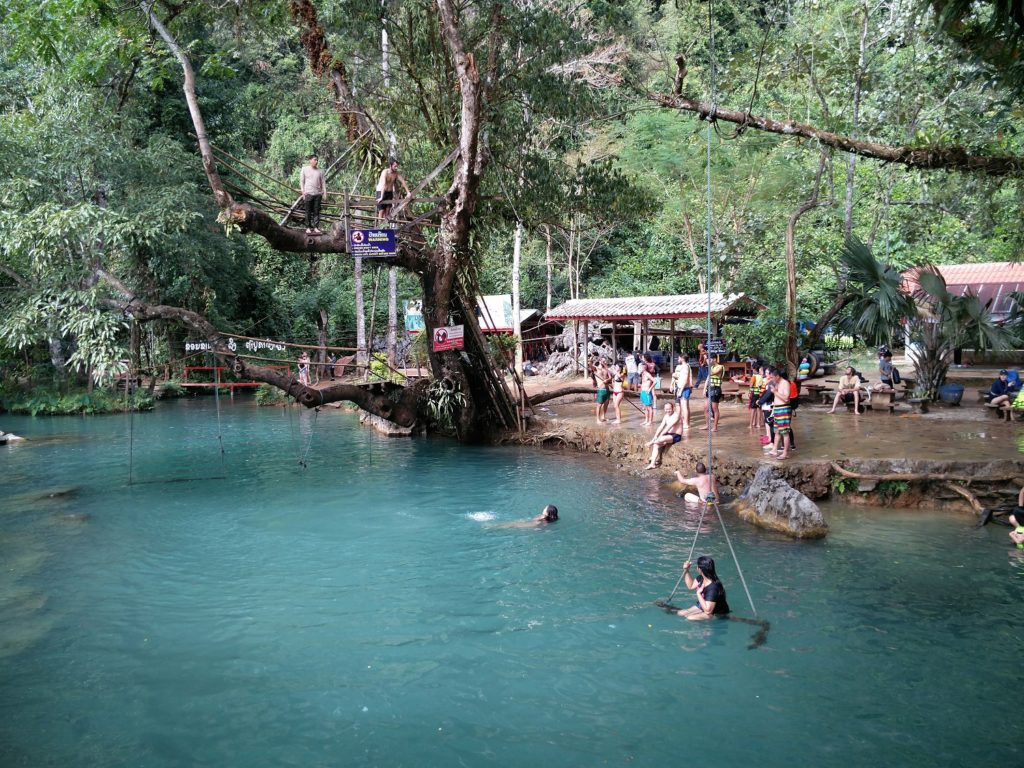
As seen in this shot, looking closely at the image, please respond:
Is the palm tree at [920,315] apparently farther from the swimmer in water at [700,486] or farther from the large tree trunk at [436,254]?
the large tree trunk at [436,254]

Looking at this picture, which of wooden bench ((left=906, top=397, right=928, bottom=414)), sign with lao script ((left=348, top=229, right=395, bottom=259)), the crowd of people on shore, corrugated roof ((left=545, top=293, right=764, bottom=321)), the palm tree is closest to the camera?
the crowd of people on shore

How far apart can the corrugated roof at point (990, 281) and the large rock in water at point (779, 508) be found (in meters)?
15.8

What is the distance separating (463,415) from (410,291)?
18.3m

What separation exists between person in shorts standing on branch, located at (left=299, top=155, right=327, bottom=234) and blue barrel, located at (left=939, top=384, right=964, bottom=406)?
1379 centimetres

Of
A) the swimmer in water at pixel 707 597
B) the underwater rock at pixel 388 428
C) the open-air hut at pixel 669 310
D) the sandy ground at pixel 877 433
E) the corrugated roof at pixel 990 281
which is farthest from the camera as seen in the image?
the corrugated roof at pixel 990 281

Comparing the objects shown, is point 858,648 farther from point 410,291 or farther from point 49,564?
point 410,291

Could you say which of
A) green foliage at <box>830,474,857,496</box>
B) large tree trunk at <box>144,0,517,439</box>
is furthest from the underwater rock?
green foliage at <box>830,474,857,496</box>

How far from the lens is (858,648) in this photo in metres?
7.12

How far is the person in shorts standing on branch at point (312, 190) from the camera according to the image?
1363 centimetres

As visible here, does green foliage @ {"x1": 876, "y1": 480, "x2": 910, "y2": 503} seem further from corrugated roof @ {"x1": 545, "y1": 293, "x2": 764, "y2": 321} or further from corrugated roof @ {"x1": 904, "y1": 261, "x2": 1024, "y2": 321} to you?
corrugated roof @ {"x1": 904, "y1": 261, "x2": 1024, "y2": 321}

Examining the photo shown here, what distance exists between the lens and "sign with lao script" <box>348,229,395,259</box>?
13.1 meters

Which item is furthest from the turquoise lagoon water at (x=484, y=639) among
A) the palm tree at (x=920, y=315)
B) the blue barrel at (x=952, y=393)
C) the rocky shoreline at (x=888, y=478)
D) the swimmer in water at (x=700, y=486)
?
the blue barrel at (x=952, y=393)

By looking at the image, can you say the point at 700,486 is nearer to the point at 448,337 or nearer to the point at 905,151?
the point at 905,151

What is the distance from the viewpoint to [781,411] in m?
12.4
